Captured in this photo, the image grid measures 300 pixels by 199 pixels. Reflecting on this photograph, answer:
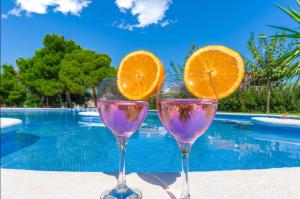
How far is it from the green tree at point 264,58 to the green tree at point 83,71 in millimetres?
12790

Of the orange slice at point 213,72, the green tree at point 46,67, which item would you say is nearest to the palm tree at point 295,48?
the orange slice at point 213,72

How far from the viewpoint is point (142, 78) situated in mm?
1027

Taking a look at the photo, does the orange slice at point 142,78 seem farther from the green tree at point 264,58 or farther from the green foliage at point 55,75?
the green foliage at point 55,75

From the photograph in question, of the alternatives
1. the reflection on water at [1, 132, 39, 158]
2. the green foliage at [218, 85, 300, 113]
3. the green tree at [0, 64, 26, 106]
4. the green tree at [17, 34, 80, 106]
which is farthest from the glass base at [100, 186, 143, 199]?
the green tree at [0, 64, 26, 106]

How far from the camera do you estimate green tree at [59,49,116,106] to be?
24.1 metres

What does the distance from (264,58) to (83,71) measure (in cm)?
1656

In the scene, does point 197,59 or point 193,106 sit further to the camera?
point 197,59

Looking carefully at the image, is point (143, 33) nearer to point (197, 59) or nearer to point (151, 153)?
point (151, 153)

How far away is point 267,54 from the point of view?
60.3 ft

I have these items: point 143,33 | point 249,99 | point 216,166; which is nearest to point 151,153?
point 216,166

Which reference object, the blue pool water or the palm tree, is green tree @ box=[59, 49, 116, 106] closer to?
the blue pool water

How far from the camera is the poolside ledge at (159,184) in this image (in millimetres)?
1005

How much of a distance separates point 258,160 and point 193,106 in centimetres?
505

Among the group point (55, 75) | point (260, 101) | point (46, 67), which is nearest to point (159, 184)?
point (260, 101)
